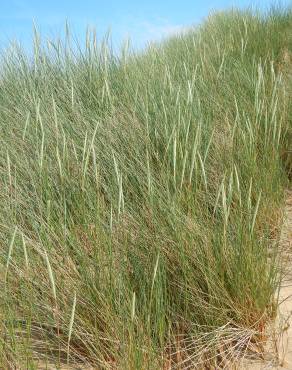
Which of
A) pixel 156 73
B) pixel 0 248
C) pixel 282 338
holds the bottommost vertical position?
pixel 282 338

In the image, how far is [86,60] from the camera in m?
3.37

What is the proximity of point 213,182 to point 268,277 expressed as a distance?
72 centimetres

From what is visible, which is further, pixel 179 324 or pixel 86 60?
pixel 86 60

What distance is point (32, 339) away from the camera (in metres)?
1.33

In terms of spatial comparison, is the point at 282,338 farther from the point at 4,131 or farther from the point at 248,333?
the point at 4,131

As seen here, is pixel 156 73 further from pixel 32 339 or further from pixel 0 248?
pixel 32 339

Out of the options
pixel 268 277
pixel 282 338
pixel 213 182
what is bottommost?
pixel 282 338

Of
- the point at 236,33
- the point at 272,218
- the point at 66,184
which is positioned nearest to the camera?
the point at 66,184

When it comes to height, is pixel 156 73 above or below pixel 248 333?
above

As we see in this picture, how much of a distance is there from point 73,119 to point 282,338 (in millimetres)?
1614

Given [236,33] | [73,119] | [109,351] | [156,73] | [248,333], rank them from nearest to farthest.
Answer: [109,351], [248,333], [73,119], [156,73], [236,33]

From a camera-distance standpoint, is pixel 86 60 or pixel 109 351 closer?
pixel 109 351

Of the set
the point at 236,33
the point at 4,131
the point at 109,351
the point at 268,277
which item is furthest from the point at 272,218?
the point at 236,33

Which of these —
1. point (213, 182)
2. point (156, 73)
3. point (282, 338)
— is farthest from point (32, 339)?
point (156, 73)
